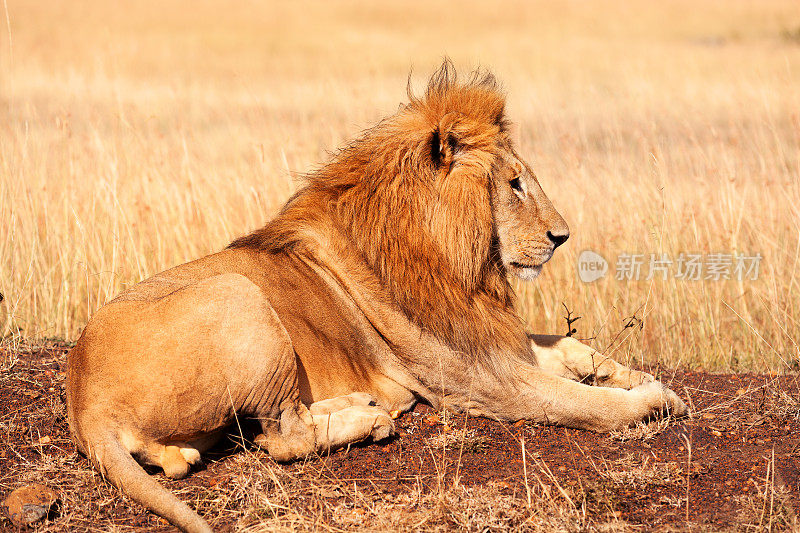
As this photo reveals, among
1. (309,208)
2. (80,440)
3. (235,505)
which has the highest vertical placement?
(309,208)

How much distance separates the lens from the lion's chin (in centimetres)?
427

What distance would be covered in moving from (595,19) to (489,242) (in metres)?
36.9

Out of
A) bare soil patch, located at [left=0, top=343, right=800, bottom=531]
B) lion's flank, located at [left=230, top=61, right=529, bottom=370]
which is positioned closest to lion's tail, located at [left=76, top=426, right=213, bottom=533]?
bare soil patch, located at [left=0, top=343, right=800, bottom=531]

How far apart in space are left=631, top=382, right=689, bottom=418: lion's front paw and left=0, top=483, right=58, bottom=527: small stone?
2629 millimetres

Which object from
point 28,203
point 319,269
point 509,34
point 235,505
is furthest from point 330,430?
point 509,34

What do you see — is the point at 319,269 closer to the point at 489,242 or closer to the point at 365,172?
the point at 365,172

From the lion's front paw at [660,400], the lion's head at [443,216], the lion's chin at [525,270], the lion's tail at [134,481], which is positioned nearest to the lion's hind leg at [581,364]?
the lion's front paw at [660,400]

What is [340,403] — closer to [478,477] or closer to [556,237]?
[478,477]

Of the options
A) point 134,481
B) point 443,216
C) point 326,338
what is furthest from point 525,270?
point 134,481

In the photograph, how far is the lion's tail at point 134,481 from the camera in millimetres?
2977

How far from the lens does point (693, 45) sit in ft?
95.6

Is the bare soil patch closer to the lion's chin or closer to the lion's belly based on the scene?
the lion's belly

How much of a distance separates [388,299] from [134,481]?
4.89 ft

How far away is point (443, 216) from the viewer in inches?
159
